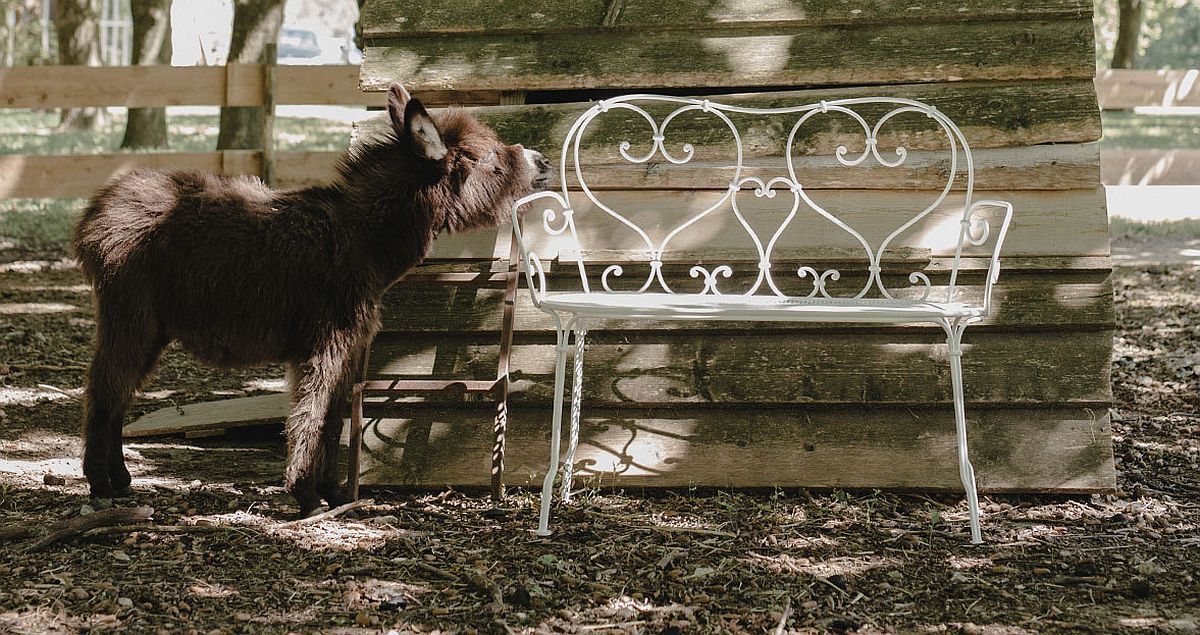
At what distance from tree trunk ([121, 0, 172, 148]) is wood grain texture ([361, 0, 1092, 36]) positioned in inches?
399

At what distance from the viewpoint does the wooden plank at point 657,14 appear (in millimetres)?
4992

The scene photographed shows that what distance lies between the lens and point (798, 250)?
16.6 ft

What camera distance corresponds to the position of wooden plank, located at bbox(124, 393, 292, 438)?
6.00 meters

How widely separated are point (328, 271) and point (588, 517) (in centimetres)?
142

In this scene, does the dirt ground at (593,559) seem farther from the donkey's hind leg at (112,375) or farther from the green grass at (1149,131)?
the green grass at (1149,131)

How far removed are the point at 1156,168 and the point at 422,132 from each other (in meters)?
9.59

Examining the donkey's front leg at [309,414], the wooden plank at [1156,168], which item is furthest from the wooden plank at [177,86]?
the wooden plank at [1156,168]

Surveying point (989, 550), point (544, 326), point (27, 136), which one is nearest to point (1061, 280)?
point (989, 550)

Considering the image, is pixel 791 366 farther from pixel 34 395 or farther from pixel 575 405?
pixel 34 395

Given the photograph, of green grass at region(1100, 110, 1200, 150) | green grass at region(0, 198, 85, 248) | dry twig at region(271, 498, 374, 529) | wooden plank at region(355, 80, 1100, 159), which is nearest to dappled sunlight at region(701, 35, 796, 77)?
wooden plank at region(355, 80, 1100, 159)

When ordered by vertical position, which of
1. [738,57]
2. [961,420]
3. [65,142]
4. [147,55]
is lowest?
[65,142]

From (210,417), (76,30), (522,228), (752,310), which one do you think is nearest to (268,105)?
(210,417)

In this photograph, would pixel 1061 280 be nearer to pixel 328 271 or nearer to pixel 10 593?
pixel 328 271

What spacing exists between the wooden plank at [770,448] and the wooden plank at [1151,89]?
814cm
